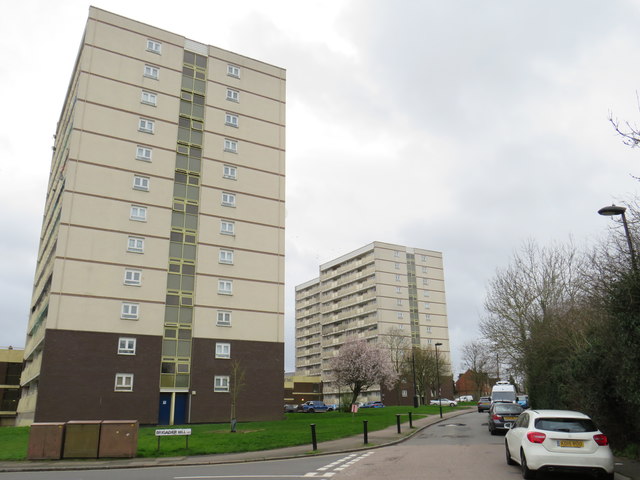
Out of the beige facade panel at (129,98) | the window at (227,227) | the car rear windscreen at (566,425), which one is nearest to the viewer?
the car rear windscreen at (566,425)

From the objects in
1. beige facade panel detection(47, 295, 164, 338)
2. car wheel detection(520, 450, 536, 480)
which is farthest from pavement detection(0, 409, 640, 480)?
beige facade panel detection(47, 295, 164, 338)

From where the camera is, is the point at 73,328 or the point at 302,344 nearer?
the point at 73,328

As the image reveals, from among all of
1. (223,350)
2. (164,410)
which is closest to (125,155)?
(223,350)

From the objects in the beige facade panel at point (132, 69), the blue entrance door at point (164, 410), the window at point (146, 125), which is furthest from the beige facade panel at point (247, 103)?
the blue entrance door at point (164, 410)

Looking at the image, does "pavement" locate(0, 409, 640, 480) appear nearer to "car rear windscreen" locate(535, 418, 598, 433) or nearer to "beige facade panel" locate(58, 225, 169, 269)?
"car rear windscreen" locate(535, 418, 598, 433)

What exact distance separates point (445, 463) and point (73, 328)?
86.4 ft

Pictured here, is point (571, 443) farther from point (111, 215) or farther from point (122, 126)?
point (122, 126)

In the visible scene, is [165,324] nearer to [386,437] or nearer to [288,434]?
[288,434]

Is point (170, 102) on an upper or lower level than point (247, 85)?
lower

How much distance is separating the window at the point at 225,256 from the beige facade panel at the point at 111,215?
429 cm

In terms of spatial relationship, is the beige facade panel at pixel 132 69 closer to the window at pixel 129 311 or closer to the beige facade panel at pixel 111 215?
the beige facade panel at pixel 111 215

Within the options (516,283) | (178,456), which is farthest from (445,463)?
(516,283)

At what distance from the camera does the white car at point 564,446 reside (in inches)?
412

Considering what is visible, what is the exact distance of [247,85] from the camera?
146ft
